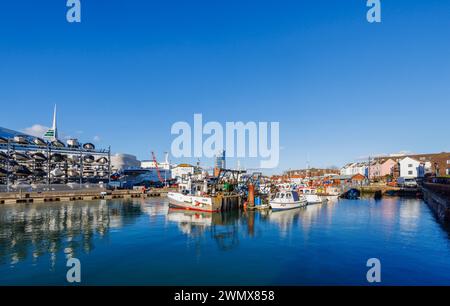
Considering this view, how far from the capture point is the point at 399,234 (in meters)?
32.3

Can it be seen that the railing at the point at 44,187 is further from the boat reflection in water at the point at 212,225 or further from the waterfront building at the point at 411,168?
the waterfront building at the point at 411,168

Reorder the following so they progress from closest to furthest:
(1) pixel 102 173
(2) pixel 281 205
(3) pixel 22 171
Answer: (2) pixel 281 205 → (3) pixel 22 171 → (1) pixel 102 173

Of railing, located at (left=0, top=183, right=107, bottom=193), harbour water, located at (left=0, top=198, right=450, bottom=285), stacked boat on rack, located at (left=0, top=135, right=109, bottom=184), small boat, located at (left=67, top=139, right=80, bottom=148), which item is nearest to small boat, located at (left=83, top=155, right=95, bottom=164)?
stacked boat on rack, located at (left=0, top=135, right=109, bottom=184)

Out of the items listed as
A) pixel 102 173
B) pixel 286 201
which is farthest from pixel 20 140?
pixel 286 201

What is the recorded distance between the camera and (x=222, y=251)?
25328 millimetres

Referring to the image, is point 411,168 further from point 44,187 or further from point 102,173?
point 44,187

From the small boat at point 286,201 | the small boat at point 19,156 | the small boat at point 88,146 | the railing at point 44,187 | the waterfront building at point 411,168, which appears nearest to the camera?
the small boat at point 286,201

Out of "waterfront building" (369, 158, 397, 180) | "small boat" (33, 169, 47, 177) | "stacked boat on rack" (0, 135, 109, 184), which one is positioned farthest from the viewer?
"waterfront building" (369, 158, 397, 180)

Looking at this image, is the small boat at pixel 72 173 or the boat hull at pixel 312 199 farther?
the small boat at pixel 72 173

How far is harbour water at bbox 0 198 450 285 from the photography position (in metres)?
18.7

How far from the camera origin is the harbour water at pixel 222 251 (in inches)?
737

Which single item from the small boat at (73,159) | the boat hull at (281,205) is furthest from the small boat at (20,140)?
the boat hull at (281,205)

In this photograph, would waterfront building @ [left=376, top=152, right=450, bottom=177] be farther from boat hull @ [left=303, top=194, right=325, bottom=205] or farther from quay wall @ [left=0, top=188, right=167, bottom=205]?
quay wall @ [left=0, top=188, right=167, bottom=205]
